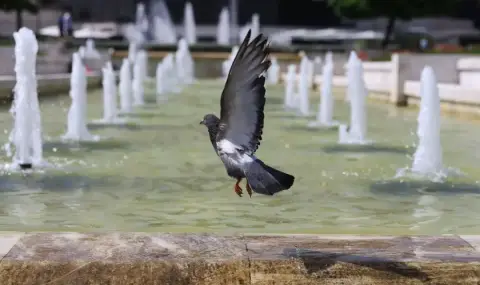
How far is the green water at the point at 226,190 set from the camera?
24.3 feet

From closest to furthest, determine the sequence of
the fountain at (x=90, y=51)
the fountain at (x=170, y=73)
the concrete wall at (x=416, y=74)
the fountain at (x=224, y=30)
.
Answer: the concrete wall at (x=416, y=74)
the fountain at (x=170, y=73)
the fountain at (x=90, y=51)
the fountain at (x=224, y=30)

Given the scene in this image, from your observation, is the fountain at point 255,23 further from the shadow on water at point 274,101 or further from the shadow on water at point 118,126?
the shadow on water at point 118,126

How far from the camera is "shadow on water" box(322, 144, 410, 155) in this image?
12594mm

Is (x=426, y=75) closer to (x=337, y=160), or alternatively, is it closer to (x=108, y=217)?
(x=337, y=160)

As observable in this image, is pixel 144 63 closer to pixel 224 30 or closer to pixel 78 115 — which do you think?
pixel 224 30

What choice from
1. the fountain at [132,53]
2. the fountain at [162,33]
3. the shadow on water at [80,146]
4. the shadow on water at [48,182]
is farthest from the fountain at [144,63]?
the shadow on water at [48,182]

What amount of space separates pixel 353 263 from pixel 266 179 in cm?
56

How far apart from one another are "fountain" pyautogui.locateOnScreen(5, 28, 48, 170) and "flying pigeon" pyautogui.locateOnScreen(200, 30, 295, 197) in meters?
6.43

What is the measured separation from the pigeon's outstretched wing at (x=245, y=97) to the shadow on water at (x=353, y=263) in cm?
57

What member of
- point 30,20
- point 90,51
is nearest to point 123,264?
point 90,51

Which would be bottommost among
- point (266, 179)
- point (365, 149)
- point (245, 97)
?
point (365, 149)

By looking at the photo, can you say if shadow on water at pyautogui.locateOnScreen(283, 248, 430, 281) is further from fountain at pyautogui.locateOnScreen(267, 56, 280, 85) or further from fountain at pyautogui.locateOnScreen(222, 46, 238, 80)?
fountain at pyautogui.locateOnScreen(222, 46, 238, 80)

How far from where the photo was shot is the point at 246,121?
4617 millimetres

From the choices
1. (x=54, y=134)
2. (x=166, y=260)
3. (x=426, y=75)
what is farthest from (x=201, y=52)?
(x=166, y=260)
